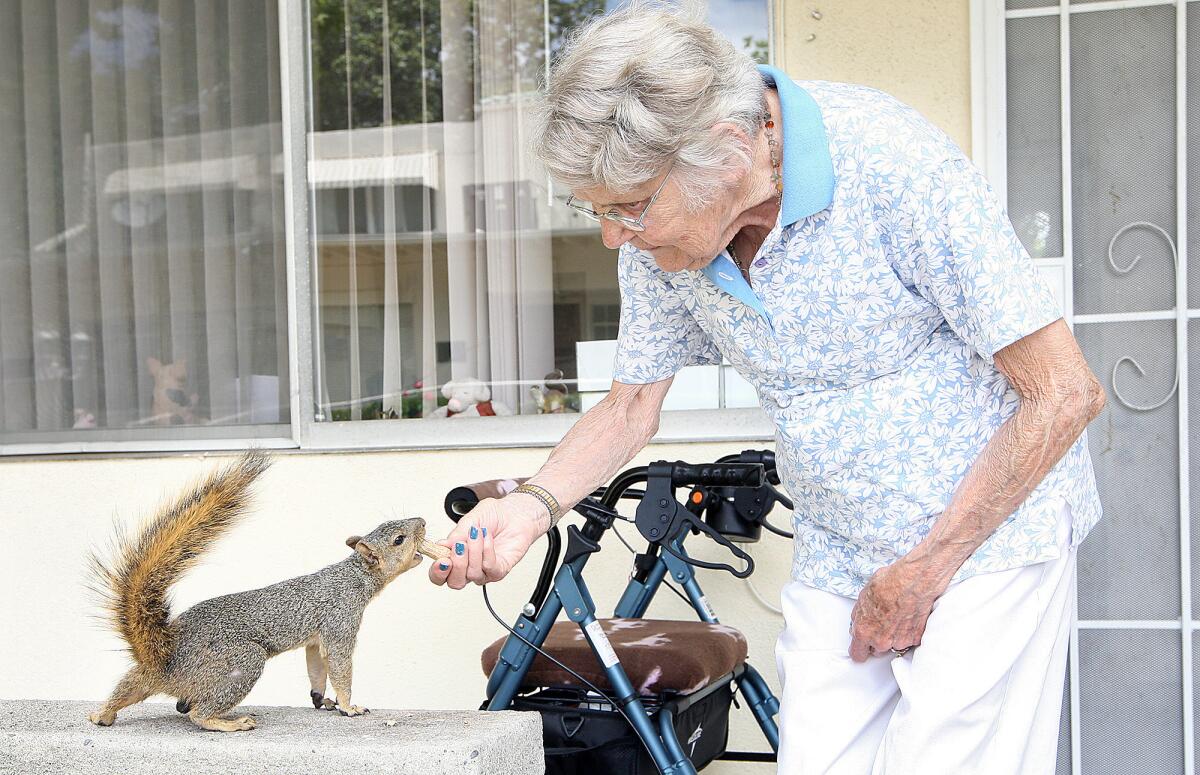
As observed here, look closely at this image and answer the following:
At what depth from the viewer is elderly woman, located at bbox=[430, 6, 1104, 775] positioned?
1.42 m

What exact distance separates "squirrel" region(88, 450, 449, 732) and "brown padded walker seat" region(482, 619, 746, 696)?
0.65 m

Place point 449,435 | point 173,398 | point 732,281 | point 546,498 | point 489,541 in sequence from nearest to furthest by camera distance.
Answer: point 732,281 < point 489,541 < point 546,498 < point 449,435 < point 173,398

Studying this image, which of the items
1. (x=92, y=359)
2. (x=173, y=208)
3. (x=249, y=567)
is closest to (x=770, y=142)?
(x=249, y=567)

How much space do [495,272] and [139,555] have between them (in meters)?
1.94

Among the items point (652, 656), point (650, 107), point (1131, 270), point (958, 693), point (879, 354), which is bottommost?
point (652, 656)

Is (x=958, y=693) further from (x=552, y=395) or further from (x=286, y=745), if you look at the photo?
(x=552, y=395)

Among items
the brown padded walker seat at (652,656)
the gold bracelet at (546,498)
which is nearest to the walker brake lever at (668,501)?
the brown padded walker seat at (652,656)

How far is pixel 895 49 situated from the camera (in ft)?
9.80

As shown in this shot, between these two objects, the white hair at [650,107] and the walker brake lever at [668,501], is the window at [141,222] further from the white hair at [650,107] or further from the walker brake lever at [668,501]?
the white hair at [650,107]

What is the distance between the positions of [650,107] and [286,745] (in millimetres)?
1039

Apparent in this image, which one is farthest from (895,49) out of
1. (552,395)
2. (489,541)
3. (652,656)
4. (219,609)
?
(219,609)

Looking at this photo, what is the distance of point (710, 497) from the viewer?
2.45 meters

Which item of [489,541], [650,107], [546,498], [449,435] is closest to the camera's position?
[650,107]

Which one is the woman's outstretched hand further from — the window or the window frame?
the window
